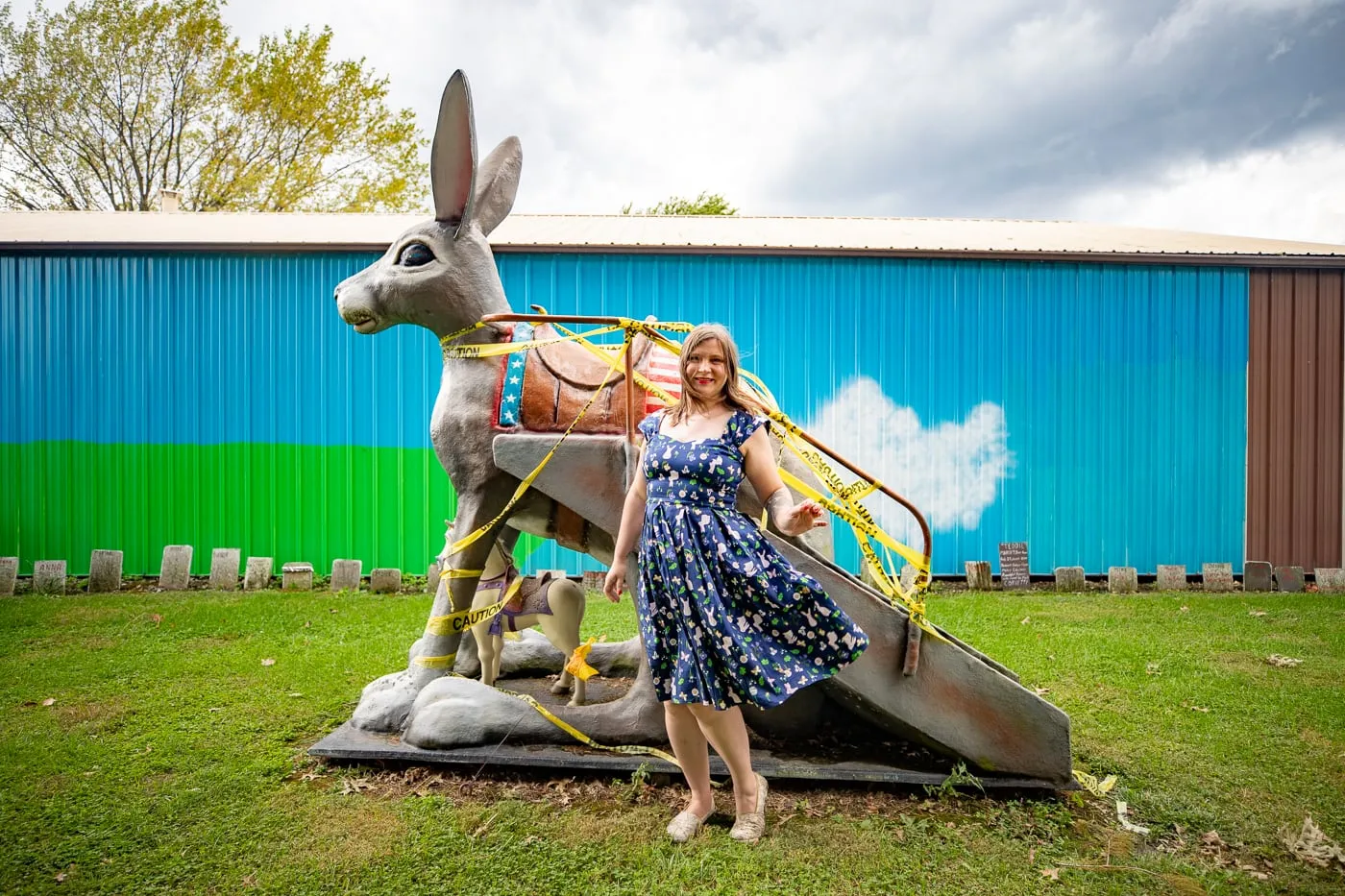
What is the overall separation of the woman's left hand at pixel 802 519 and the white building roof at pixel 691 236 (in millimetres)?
5825

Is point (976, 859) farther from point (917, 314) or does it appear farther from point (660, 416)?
point (917, 314)

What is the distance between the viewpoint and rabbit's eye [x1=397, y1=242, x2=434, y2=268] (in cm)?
356

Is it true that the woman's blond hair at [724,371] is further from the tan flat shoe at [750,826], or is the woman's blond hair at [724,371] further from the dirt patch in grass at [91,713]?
the dirt patch in grass at [91,713]

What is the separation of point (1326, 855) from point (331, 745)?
379 centimetres

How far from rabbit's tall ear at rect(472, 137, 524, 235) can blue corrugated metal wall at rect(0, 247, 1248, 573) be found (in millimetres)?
4020

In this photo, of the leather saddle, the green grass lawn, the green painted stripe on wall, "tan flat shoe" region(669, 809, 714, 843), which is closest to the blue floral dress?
"tan flat shoe" region(669, 809, 714, 843)

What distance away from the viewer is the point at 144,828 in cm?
277

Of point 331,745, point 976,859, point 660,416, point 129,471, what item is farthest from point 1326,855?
point 129,471

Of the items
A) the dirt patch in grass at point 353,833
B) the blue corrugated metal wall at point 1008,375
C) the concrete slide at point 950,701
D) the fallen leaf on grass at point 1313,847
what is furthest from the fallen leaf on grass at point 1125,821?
the blue corrugated metal wall at point 1008,375

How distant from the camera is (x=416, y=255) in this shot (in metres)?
3.56

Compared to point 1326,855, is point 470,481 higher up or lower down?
higher up

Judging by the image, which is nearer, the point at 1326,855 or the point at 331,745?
the point at 1326,855

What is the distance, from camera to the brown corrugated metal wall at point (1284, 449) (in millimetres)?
8016

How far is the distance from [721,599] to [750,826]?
2.83 feet
